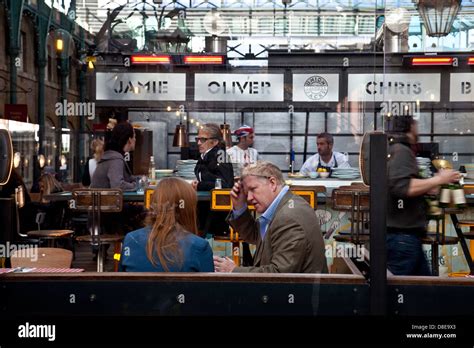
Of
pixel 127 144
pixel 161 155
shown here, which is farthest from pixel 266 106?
pixel 127 144

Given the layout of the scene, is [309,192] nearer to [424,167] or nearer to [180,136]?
[180,136]

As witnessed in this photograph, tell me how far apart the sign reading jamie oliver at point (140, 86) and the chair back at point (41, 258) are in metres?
2.51

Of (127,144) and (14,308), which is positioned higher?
(127,144)

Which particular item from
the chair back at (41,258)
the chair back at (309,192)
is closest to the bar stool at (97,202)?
the chair back at (309,192)

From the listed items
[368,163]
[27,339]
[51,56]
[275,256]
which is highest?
[51,56]

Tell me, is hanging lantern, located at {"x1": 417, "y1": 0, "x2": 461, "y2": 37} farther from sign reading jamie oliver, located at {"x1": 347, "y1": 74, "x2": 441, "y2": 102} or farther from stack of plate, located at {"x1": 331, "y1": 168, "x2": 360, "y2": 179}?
stack of plate, located at {"x1": 331, "y1": 168, "x2": 360, "y2": 179}

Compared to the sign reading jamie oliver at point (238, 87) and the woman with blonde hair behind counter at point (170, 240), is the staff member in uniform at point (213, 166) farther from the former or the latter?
the woman with blonde hair behind counter at point (170, 240)

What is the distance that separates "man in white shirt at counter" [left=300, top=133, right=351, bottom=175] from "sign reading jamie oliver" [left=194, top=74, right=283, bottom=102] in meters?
0.81

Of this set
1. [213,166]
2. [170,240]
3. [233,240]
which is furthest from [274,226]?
[213,166]

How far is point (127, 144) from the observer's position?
257 inches

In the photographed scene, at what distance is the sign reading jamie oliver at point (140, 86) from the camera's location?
627 cm

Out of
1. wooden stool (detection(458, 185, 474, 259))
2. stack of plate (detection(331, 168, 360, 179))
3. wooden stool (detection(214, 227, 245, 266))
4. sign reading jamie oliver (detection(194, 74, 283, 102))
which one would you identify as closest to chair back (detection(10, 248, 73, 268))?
wooden stool (detection(214, 227, 245, 266))

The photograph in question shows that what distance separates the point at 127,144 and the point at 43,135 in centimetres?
74

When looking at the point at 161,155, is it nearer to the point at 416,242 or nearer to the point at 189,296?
the point at 416,242
